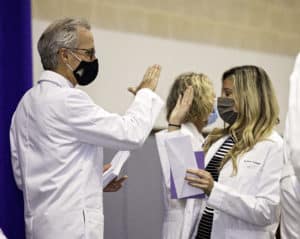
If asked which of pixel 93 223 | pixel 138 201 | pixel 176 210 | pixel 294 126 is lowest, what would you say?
pixel 138 201

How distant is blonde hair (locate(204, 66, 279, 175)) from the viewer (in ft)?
8.18

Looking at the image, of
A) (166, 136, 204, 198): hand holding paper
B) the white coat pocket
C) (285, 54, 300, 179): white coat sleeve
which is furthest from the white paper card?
(285, 54, 300, 179): white coat sleeve

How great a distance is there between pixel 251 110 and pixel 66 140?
2.85ft

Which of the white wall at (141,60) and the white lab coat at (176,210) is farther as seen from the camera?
the white wall at (141,60)

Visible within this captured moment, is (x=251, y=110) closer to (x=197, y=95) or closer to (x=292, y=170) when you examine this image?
(x=197, y=95)

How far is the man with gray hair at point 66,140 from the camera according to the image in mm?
2113

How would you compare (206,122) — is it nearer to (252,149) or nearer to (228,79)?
(228,79)

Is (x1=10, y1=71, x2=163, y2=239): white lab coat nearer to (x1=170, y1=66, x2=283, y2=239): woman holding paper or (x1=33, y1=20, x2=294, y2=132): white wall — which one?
(x1=170, y1=66, x2=283, y2=239): woman holding paper

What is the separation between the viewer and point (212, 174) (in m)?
2.59

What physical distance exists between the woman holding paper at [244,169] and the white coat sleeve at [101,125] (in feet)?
1.14

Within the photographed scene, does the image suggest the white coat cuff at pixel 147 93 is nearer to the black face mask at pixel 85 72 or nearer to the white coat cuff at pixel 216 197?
the black face mask at pixel 85 72

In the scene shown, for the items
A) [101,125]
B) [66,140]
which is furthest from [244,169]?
[66,140]

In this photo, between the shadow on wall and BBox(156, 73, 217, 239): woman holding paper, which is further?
the shadow on wall

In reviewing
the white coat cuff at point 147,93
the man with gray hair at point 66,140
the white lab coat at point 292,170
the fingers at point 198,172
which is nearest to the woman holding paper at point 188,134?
the fingers at point 198,172
